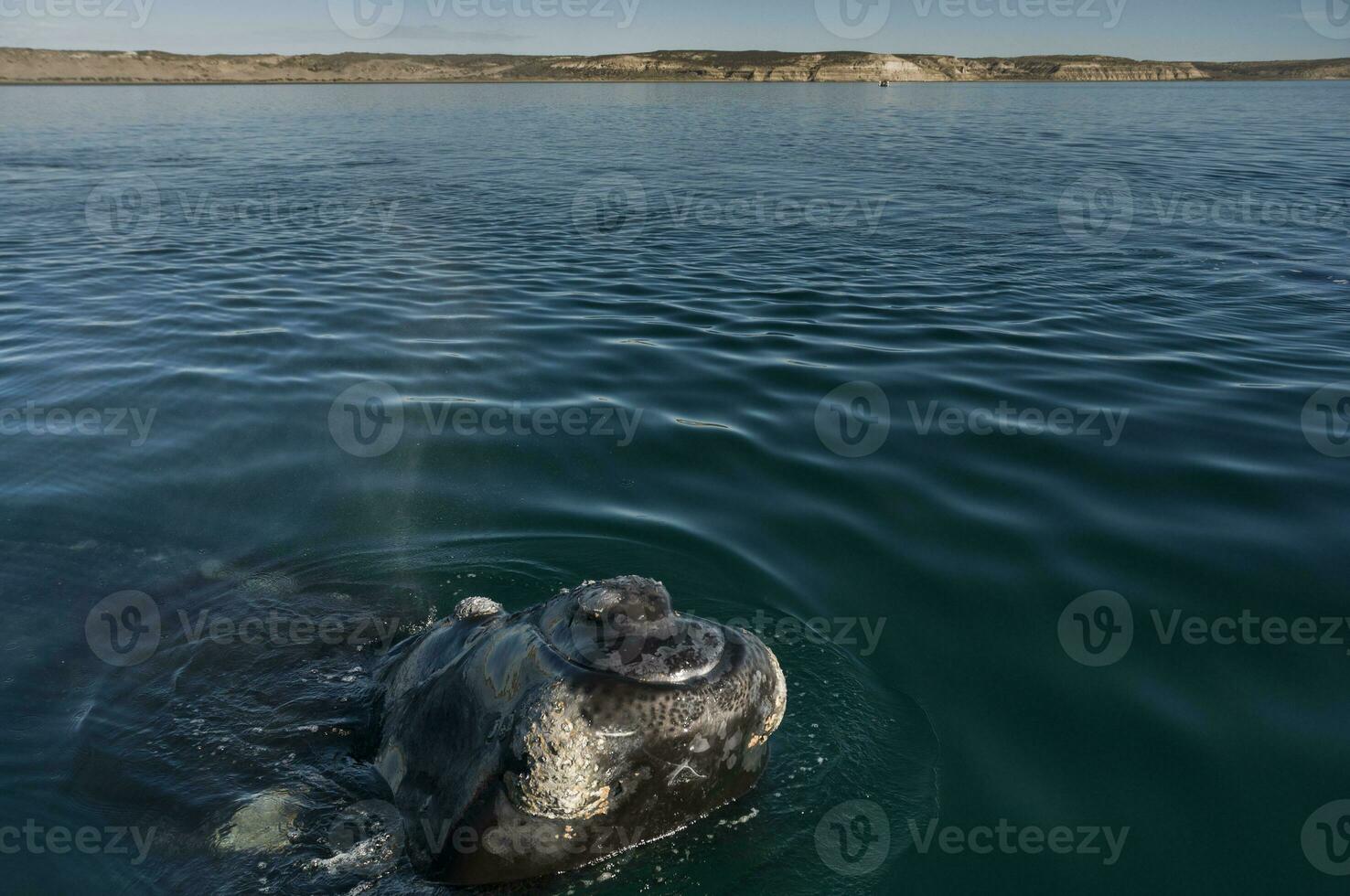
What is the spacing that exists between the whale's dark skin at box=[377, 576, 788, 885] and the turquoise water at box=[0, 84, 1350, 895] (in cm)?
26

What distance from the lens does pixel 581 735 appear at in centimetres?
379

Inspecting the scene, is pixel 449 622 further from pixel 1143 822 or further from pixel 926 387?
pixel 926 387

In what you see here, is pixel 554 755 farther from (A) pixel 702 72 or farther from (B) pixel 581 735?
(A) pixel 702 72

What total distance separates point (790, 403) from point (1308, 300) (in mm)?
8961

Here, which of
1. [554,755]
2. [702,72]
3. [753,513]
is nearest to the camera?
[554,755]

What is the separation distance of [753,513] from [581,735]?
4348 millimetres

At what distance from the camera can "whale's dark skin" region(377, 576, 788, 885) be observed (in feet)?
12.6

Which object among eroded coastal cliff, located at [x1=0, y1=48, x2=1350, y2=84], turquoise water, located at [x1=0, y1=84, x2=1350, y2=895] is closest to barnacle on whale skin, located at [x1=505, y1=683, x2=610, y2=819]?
turquoise water, located at [x1=0, y1=84, x2=1350, y2=895]

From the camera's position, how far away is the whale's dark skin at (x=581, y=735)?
384 cm

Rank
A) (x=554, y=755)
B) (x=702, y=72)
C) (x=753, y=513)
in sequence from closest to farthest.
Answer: (x=554, y=755)
(x=753, y=513)
(x=702, y=72)

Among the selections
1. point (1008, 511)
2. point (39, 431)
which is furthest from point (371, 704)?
point (39, 431)

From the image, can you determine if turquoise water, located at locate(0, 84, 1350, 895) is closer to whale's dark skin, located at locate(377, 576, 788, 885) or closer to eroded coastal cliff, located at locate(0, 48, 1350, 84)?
whale's dark skin, located at locate(377, 576, 788, 885)

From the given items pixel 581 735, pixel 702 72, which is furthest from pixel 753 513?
pixel 702 72

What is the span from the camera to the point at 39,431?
33.0 feet
